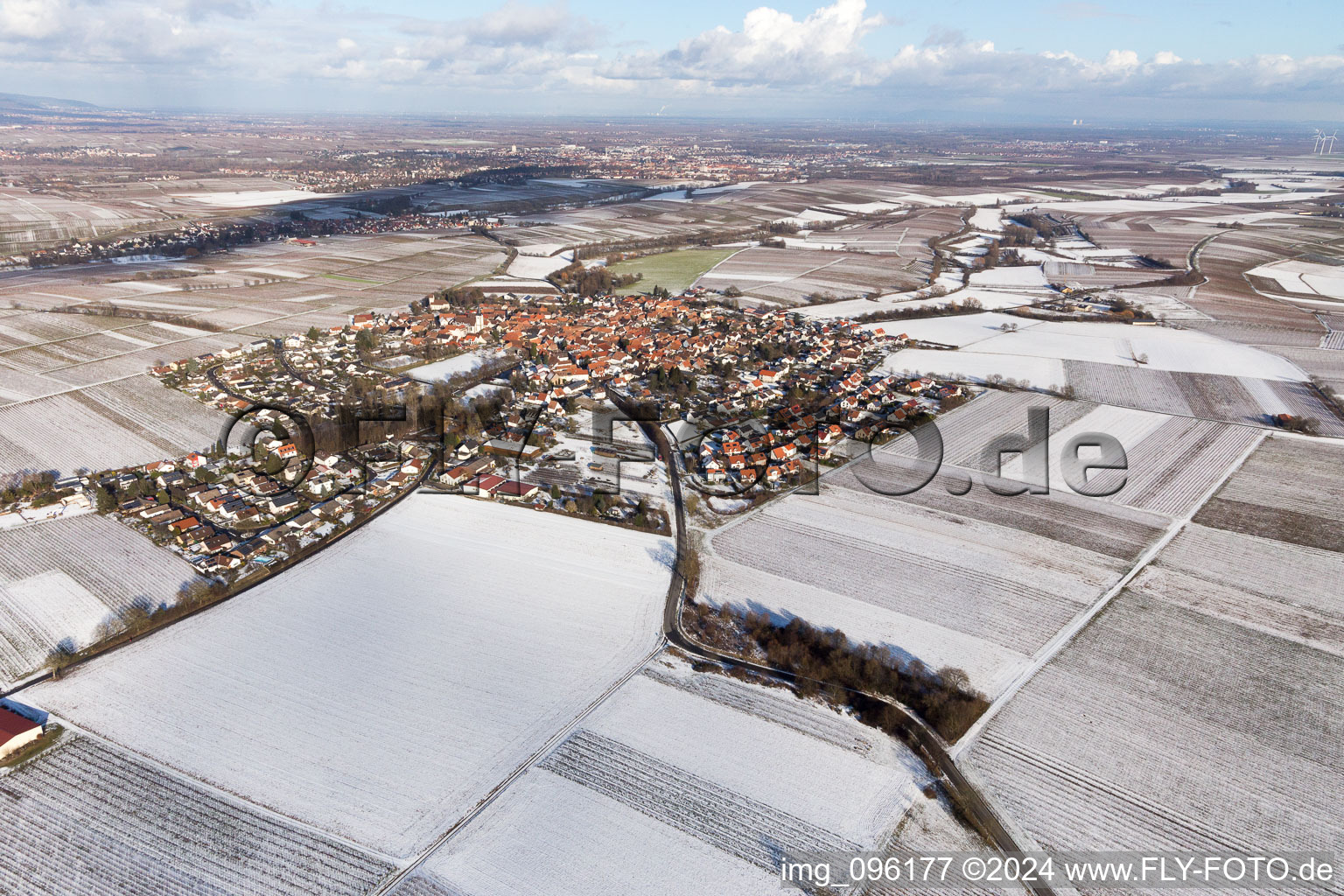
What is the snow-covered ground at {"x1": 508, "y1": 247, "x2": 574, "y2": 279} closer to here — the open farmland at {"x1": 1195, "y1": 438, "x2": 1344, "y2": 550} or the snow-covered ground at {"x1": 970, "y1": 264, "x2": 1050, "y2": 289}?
the snow-covered ground at {"x1": 970, "y1": 264, "x2": 1050, "y2": 289}

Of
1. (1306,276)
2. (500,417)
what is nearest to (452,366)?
(500,417)

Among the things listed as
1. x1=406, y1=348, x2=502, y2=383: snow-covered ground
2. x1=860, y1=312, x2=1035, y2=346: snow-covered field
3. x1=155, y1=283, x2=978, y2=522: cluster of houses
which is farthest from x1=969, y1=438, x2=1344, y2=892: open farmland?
x1=406, y1=348, x2=502, y2=383: snow-covered ground

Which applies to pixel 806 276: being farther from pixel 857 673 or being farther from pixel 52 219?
pixel 52 219

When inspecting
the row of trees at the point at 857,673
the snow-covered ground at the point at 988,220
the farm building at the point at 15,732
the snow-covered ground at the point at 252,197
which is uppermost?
the snow-covered ground at the point at 252,197

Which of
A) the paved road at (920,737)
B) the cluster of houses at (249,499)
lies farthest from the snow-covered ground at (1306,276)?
the cluster of houses at (249,499)

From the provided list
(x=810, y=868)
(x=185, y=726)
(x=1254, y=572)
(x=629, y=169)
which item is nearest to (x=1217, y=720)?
(x=1254, y=572)

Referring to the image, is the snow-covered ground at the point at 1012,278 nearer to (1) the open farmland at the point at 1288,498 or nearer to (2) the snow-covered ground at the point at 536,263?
(1) the open farmland at the point at 1288,498
